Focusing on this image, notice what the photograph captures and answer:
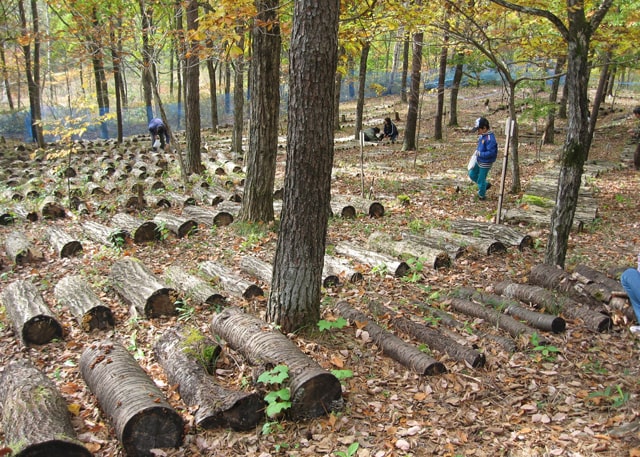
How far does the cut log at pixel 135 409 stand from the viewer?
10.2ft

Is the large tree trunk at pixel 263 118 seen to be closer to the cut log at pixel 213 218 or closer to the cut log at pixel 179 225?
the cut log at pixel 213 218

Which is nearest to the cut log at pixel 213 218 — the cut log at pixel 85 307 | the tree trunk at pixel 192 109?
the cut log at pixel 85 307

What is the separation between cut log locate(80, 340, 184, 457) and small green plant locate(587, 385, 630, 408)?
124 inches

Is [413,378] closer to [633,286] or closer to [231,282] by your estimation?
[633,286]

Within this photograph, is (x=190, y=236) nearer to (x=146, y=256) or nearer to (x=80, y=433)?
(x=146, y=256)

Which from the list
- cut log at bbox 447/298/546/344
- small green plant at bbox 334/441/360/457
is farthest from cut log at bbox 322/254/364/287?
small green plant at bbox 334/441/360/457

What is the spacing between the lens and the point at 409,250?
6742mm

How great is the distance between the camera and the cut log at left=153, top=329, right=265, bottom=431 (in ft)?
11.0

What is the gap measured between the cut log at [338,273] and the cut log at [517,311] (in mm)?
1308

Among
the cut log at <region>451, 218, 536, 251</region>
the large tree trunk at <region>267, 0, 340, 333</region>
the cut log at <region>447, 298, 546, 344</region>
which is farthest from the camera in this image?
the cut log at <region>451, 218, 536, 251</region>

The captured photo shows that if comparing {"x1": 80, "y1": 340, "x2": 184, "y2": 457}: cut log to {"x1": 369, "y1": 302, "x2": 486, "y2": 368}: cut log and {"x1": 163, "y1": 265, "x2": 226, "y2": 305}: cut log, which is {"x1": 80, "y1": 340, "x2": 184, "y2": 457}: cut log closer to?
{"x1": 163, "y1": 265, "x2": 226, "y2": 305}: cut log

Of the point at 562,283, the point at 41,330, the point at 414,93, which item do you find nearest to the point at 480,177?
the point at 562,283

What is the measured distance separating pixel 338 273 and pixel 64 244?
4.76 m

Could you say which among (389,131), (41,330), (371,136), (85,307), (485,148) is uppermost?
(485,148)
